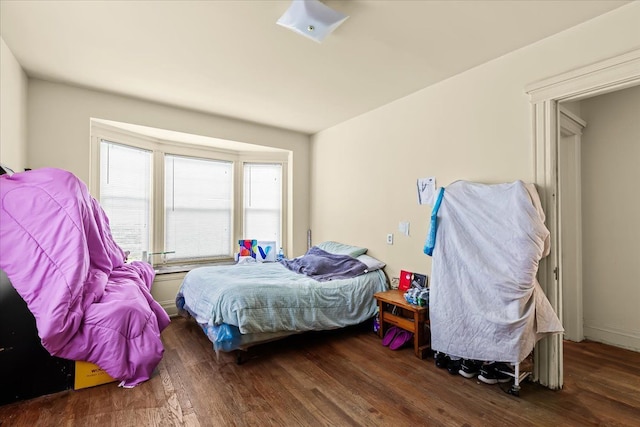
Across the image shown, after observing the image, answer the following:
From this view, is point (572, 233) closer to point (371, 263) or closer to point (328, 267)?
point (371, 263)

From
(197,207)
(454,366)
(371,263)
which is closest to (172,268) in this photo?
(197,207)

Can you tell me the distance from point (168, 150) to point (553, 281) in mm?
4543

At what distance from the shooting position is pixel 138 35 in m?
2.30

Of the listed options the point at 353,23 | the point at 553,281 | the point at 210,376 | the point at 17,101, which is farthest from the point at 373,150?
the point at 17,101

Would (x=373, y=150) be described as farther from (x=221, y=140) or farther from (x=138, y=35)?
(x=138, y=35)

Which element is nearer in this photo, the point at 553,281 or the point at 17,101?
the point at 553,281

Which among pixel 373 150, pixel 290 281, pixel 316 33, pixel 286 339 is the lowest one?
pixel 286 339

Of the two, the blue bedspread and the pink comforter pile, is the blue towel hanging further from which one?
the pink comforter pile

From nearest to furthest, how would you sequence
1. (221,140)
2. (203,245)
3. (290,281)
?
(290,281) → (221,140) → (203,245)

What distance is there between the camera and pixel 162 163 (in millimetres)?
4312

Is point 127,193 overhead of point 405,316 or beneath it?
overhead

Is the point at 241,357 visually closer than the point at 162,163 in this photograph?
Yes

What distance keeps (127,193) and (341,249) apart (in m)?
2.79

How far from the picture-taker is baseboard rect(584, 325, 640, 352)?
2932mm
